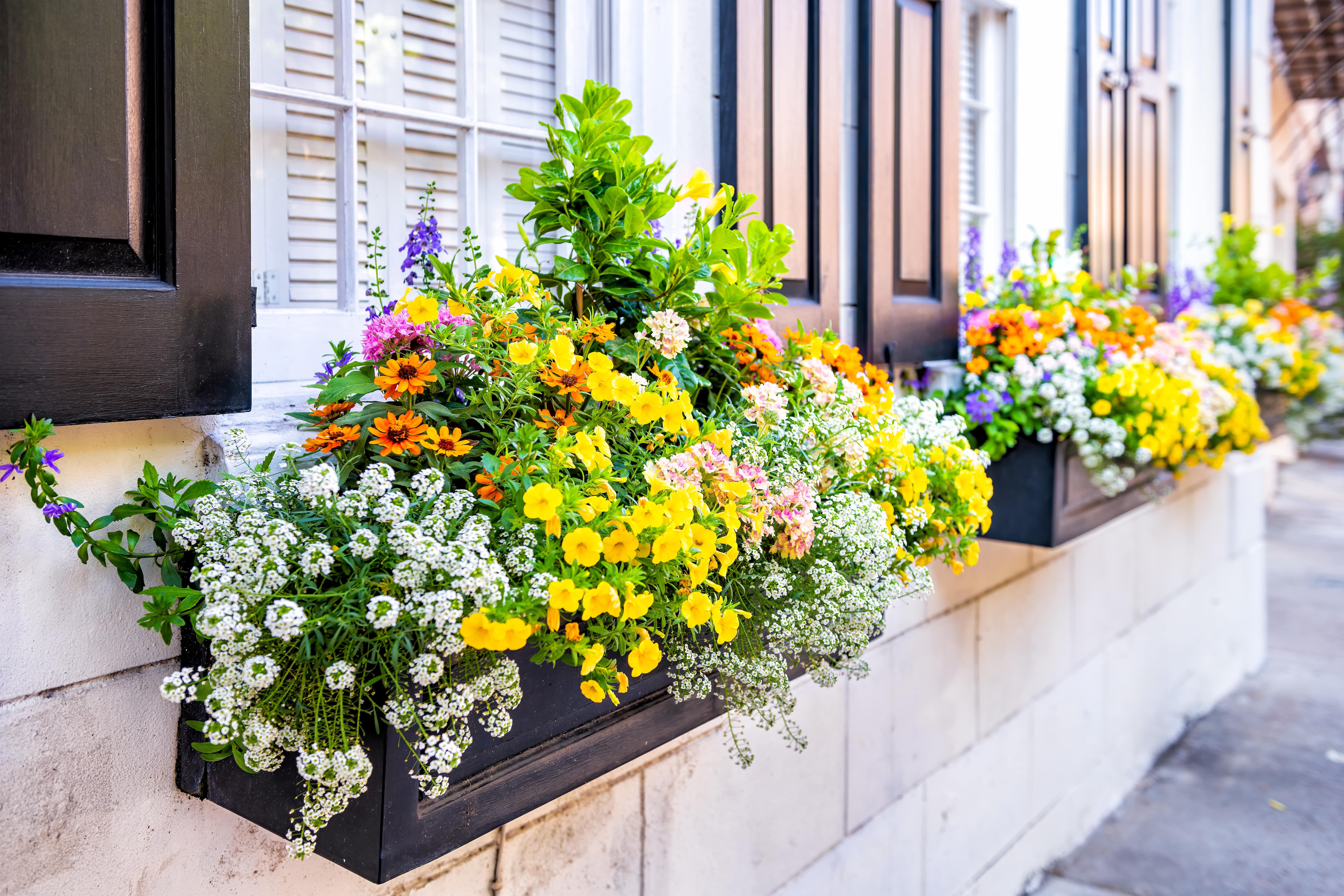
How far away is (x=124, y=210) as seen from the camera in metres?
1.10

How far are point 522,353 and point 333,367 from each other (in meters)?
0.33

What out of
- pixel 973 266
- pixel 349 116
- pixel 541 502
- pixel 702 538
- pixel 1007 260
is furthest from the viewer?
pixel 973 266

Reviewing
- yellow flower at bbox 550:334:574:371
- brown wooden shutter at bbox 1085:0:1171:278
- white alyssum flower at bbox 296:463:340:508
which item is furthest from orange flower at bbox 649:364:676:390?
brown wooden shutter at bbox 1085:0:1171:278

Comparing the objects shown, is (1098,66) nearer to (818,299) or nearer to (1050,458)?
(1050,458)

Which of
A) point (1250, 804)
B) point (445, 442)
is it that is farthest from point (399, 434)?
point (1250, 804)

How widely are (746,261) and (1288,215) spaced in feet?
43.6

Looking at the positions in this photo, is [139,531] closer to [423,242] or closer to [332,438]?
[332,438]

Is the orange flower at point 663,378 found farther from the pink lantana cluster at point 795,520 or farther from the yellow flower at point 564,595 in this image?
the yellow flower at point 564,595

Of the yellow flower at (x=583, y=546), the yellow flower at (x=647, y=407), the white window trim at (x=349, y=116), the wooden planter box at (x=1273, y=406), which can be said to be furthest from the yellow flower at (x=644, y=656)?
the wooden planter box at (x=1273, y=406)

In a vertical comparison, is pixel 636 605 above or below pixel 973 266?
below

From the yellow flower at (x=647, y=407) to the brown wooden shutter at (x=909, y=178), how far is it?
132 centimetres

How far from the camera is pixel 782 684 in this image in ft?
4.74

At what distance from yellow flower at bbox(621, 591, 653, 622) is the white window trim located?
84 centimetres

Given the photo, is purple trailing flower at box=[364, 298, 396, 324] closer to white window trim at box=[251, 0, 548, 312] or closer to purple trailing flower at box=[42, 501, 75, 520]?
white window trim at box=[251, 0, 548, 312]
